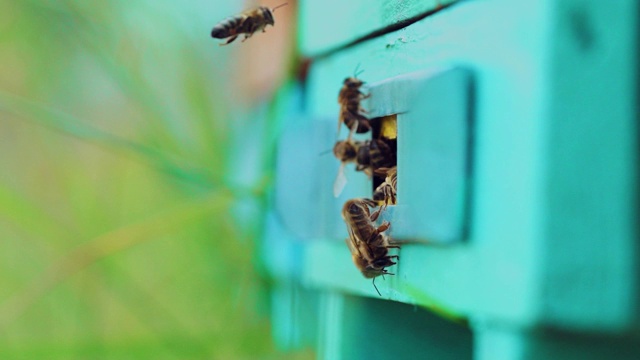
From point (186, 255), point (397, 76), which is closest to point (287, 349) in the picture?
point (186, 255)

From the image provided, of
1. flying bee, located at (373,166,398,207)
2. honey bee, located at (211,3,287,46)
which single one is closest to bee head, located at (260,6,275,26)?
honey bee, located at (211,3,287,46)

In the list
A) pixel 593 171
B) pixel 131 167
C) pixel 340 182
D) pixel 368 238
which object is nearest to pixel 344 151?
pixel 340 182

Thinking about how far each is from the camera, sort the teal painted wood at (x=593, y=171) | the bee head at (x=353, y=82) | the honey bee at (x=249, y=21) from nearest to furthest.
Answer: the teal painted wood at (x=593, y=171)
the bee head at (x=353, y=82)
the honey bee at (x=249, y=21)

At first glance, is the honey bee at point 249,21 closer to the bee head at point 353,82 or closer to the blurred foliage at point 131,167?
the bee head at point 353,82

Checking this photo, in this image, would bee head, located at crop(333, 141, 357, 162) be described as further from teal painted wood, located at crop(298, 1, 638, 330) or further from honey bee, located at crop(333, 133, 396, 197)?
teal painted wood, located at crop(298, 1, 638, 330)

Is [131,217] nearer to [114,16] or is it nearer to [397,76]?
[114,16]

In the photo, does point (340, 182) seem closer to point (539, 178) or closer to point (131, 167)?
point (539, 178)

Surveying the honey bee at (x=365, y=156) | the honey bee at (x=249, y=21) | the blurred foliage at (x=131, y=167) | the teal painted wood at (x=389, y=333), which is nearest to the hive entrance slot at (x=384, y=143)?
the honey bee at (x=365, y=156)
